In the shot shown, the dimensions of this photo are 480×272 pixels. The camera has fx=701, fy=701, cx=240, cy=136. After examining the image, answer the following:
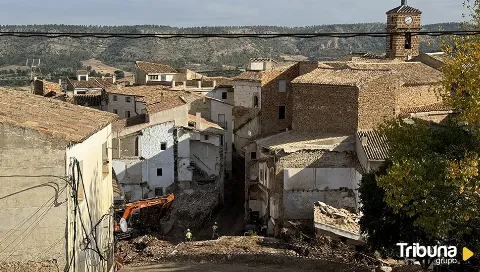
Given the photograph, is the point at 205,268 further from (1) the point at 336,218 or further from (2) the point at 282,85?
(2) the point at 282,85

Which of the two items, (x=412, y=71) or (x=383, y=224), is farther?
(x=412, y=71)

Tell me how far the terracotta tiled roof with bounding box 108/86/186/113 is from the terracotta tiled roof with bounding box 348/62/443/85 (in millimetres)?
11437

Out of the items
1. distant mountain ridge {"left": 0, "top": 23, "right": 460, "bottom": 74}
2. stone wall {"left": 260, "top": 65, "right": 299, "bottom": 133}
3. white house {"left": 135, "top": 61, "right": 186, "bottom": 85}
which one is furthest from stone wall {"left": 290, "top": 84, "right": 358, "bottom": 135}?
distant mountain ridge {"left": 0, "top": 23, "right": 460, "bottom": 74}

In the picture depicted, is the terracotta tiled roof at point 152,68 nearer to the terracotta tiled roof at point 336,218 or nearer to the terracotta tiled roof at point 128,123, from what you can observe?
the terracotta tiled roof at point 128,123

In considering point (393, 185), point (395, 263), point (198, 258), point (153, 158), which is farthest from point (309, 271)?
point (153, 158)

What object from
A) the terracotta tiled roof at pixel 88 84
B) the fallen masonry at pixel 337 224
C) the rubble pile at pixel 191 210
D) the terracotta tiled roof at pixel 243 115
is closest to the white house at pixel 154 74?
the terracotta tiled roof at pixel 88 84

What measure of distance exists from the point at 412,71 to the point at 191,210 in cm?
1608

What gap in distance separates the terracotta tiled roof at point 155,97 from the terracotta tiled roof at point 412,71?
11.4 metres

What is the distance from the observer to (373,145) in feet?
107

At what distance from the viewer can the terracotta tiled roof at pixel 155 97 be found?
43.4 m

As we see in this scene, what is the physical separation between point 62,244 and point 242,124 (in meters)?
34.1

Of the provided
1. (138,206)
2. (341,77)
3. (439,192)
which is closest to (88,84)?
(138,206)

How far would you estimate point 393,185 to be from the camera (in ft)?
56.5

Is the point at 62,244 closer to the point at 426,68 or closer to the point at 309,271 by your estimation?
the point at 309,271
